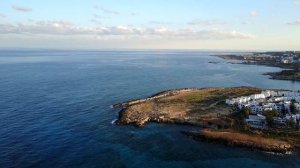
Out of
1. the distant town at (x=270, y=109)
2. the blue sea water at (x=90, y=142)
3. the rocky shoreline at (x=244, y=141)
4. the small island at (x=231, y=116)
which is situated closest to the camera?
the blue sea water at (x=90, y=142)

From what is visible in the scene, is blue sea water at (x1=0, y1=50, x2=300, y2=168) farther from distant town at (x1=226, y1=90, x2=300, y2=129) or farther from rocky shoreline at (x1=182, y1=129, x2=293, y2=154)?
distant town at (x1=226, y1=90, x2=300, y2=129)

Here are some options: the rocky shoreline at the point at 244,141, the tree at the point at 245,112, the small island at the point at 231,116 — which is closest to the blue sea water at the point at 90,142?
the rocky shoreline at the point at 244,141

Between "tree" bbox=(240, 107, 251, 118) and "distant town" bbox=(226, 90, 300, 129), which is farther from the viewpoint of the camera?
"tree" bbox=(240, 107, 251, 118)

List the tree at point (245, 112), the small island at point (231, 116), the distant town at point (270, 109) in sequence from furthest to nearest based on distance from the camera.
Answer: the tree at point (245, 112), the distant town at point (270, 109), the small island at point (231, 116)

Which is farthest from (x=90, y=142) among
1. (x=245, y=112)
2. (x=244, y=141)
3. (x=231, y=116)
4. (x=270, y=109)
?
(x=270, y=109)

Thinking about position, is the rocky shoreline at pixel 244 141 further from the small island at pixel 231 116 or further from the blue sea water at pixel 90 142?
the blue sea water at pixel 90 142

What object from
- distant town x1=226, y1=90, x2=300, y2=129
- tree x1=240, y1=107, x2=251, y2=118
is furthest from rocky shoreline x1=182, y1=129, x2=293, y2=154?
tree x1=240, y1=107, x2=251, y2=118


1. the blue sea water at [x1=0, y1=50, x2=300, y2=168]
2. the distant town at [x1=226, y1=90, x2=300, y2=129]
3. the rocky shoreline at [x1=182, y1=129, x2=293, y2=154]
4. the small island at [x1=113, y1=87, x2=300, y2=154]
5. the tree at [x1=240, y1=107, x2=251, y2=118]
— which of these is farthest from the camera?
the tree at [x1=240, y1=107, x2=251, y2=118]

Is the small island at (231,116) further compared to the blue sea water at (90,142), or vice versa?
the small island at (231,116)

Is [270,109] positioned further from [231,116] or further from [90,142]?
[90,142]
